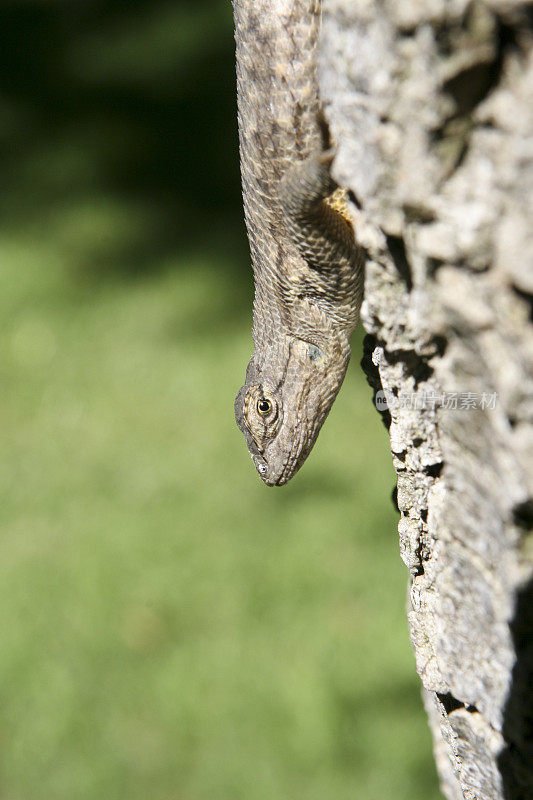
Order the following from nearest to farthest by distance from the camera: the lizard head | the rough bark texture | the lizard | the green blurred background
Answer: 1. the rough bark texture
2. the lizard
3. the lizard head
4. the green blurred background

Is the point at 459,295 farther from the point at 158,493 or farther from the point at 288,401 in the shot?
the point at 158,493

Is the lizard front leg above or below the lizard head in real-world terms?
above

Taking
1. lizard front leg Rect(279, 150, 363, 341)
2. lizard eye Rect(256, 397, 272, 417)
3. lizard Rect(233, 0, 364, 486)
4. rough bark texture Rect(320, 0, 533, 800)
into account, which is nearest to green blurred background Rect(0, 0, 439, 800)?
lizard Rect(233, 0, 364, 486)

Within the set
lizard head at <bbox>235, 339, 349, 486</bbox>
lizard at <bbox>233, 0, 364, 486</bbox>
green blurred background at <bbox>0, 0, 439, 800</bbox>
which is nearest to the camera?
lizard at <bbox>233, 0, 364, 486</bbox>

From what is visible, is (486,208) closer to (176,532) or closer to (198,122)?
(176,532)

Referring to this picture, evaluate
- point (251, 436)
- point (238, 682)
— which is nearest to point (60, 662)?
point (238, 682)

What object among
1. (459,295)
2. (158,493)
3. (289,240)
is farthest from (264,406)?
(158,493)

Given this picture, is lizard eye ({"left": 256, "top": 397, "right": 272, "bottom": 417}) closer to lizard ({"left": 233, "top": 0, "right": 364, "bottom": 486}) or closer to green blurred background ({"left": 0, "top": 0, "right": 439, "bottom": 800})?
lizard ({"left": 233, "top": 0, "right": 364, "bottom": 486})
